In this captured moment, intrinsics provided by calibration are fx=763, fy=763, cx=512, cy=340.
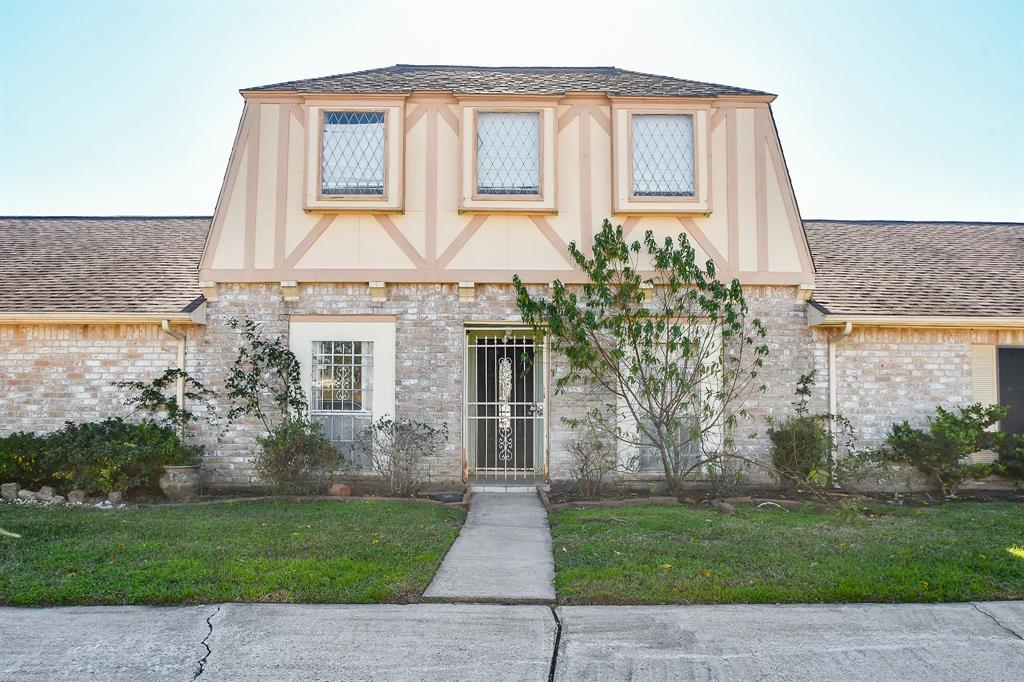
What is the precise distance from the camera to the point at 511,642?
4605 millimetres

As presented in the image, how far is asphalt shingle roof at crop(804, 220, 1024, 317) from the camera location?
37.4 feet

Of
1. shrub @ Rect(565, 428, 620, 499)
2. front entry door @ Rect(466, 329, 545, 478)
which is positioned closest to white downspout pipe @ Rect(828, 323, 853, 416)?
shrub @ Rect(565, 428, 620, 499)

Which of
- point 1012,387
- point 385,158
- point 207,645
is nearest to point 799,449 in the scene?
point 1012,387

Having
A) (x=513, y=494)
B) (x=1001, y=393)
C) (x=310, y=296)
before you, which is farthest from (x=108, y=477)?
(x=1001, y=393)

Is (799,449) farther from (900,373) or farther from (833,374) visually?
(900,373)

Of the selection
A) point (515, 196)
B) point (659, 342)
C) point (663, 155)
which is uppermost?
point (663, 155)

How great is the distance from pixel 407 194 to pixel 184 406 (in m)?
4.41

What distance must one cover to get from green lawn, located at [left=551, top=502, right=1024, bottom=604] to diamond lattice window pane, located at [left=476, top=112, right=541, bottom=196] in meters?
4.80

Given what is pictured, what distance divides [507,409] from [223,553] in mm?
5654

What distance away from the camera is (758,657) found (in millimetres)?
4383

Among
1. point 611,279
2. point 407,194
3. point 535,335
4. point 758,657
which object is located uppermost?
point 407,194

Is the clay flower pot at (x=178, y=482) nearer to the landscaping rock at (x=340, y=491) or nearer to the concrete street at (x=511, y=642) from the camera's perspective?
the landscaping rock at (x=340, y=491)

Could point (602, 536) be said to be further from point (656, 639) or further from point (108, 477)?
point (108, 477)

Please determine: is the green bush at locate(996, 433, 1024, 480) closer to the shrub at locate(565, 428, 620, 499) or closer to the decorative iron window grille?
the shrub at locate(565, 428, 620, 499)
